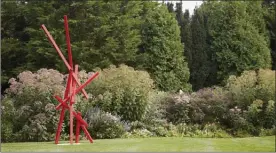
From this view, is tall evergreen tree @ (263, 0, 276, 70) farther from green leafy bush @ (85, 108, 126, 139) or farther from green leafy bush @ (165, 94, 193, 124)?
green leafy bush @ (85, 108, 126, 139)

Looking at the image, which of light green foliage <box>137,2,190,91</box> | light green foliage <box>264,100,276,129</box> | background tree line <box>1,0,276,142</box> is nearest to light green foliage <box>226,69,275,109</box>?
background tree line <box>1,0,276,142</box>

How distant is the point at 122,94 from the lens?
17.4m

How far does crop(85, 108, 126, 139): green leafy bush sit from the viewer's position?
16.0 m

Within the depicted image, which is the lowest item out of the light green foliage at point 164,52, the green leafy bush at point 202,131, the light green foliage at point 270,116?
the green leafy bush at point 202,131

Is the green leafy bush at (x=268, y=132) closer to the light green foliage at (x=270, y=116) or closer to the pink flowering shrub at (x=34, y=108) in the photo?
the light green foliage at (x=270, y=116)

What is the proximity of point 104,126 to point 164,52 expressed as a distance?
11499mm

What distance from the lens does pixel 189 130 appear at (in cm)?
1867

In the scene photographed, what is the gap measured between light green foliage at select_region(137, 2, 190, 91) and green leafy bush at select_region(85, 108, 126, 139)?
10198mm

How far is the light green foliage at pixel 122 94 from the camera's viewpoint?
1736cm

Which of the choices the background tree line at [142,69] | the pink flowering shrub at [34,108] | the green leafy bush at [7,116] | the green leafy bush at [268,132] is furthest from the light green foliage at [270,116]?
the green leafy bush at [7,116]

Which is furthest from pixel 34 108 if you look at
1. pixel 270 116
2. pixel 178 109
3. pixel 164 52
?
pixel 164 52

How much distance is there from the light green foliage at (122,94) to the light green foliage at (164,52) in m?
8.14

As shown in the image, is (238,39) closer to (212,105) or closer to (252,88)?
(252,88)

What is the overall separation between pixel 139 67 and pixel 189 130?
781 cm
